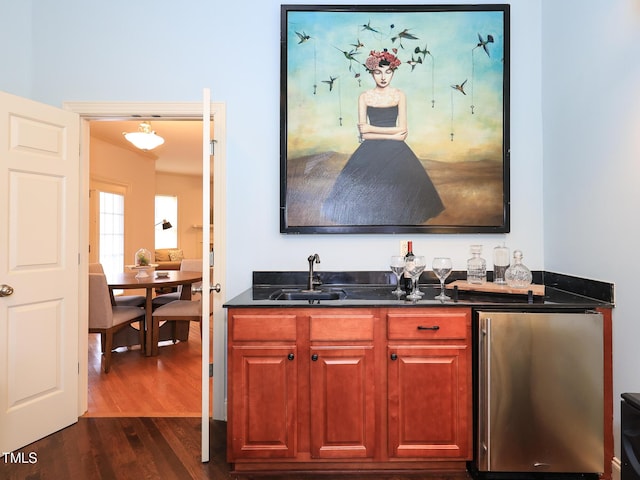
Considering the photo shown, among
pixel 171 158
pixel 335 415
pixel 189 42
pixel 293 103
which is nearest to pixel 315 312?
pixel 335 415

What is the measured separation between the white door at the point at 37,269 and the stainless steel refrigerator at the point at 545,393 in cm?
266

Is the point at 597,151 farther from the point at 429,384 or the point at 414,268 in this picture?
the point at 429,384

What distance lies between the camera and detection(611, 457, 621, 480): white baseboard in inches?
74.7

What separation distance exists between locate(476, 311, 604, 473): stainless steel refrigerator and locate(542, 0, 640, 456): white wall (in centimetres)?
17

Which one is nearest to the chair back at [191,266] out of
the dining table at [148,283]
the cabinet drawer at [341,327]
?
the dining table at [148,283]

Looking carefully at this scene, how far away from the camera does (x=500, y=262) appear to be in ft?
8.36

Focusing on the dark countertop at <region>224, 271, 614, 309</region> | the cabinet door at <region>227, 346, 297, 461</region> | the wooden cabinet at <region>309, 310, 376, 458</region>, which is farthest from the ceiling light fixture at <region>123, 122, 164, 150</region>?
the wooden cabinet at <region>309, 310, 376, 458</region>

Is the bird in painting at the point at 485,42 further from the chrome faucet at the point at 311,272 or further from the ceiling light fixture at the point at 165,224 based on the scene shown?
the ceiling light fixture at the point at 165,224

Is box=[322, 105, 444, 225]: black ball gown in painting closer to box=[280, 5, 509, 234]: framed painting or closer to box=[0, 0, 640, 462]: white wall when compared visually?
box=[280, 5, 509, 234]: framed painting

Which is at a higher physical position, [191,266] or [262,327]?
[191,266]

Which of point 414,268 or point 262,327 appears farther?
point 414,268

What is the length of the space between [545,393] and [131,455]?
2.30 m

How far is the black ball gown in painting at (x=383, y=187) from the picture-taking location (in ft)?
8.46

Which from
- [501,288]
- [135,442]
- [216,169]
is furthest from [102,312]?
[501,288]
